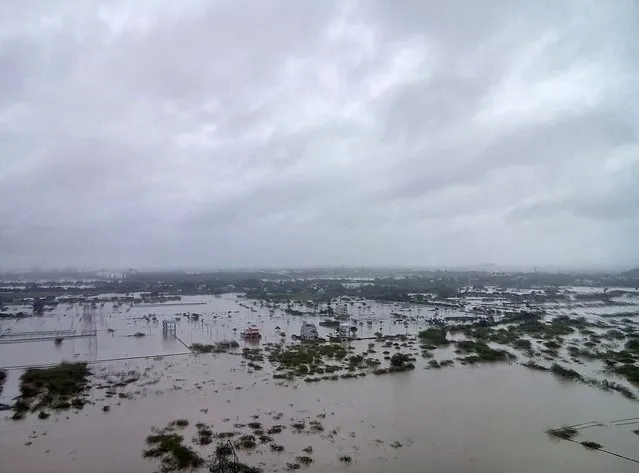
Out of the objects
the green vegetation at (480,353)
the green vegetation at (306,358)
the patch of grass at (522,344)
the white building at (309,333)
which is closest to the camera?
the green vegetation at (306,358)

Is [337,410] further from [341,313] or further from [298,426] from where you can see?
[341,313]

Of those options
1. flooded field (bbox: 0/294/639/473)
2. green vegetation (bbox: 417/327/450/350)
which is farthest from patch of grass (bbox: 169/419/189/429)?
green vegetation (bbox: 417/327/450/350)

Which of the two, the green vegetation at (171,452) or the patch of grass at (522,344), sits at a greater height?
the green vegetation at (171,452)

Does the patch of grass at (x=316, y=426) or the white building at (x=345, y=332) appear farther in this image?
the white building at (x=345, y=332)

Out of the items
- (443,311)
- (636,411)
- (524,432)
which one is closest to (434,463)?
(524,432)

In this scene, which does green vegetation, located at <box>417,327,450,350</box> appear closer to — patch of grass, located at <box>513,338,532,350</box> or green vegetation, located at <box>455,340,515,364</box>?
green vegetation, located at <box>455,340,515,364</box>

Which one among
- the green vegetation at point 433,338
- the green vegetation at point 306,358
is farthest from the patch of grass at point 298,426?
the green vegetation at point 433,338

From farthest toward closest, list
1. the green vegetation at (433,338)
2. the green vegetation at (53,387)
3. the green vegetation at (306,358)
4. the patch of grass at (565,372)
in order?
1. the green vegetation at (433,338)
2. the green vegetation at (306,358)
3. the patch of grass at (565,372)
4. the green vegetation at (53,387)

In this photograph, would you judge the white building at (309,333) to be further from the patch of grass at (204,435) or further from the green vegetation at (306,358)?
the patch of grass at (204,435)

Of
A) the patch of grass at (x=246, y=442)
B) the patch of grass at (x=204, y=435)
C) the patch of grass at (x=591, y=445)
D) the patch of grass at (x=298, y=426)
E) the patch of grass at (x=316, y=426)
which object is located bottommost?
the patch of grass at (x=591, y=445)
